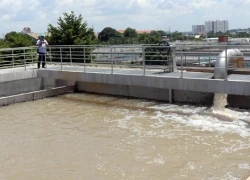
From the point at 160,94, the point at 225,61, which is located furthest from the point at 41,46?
the point at 225,61

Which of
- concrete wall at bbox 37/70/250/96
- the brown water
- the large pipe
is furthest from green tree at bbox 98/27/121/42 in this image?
the large pipe

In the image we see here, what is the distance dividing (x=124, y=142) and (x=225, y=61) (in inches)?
165

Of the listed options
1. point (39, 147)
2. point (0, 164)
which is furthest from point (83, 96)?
point (0, 164)

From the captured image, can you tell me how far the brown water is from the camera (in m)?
6.90

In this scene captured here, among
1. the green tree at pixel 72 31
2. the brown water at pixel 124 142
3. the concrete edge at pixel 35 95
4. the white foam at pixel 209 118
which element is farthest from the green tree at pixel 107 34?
the white foam at pixel 209 118

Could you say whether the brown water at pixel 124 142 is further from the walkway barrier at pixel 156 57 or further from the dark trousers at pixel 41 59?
the dark trousers at pixel 41 59

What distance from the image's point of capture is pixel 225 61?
34.8ft

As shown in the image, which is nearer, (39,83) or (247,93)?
(247,93)

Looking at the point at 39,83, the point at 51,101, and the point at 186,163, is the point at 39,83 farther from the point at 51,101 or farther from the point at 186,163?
the point at 186,163

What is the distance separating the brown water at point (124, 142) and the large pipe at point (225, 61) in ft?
3.86

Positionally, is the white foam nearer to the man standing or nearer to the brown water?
the brown water

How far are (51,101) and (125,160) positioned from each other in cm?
727

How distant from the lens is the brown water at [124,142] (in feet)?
22.6

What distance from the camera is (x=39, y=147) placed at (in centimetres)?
851
